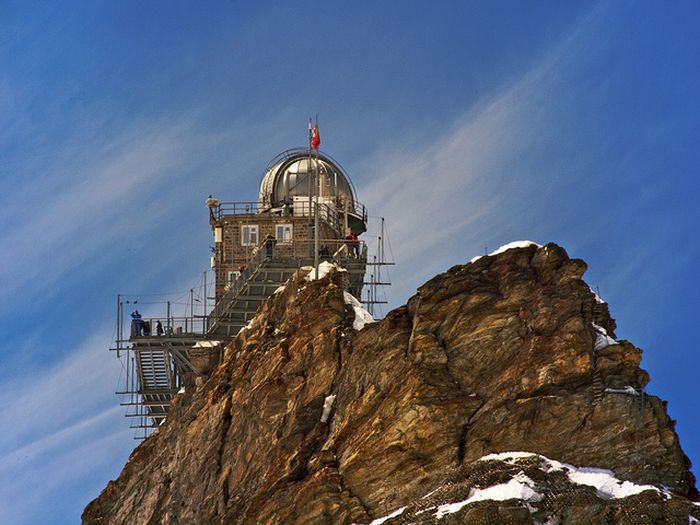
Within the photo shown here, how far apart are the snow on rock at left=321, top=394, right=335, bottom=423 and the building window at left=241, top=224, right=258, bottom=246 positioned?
89.4ft

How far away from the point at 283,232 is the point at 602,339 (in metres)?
36.7

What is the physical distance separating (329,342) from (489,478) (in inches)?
669

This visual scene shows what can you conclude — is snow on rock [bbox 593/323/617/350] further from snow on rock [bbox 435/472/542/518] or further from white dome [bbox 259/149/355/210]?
white dome [bbox 259/149/355/210]

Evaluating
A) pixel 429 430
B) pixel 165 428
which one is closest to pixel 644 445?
pixel 429 430

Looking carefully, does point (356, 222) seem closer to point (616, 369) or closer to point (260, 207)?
point (260, 207)

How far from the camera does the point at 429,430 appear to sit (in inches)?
3137

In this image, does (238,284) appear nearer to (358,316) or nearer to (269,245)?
(269,245)

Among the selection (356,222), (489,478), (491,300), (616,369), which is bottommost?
(489,478)

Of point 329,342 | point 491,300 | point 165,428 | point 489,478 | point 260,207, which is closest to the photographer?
point 489,478

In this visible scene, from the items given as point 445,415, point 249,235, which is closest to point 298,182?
point 249,235

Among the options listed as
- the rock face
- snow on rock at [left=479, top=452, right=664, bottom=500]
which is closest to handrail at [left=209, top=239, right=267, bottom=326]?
the rock face

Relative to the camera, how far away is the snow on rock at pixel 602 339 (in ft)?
260

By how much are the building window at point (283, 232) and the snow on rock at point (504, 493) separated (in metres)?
39.3

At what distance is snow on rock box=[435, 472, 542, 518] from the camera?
73500 millimetres
